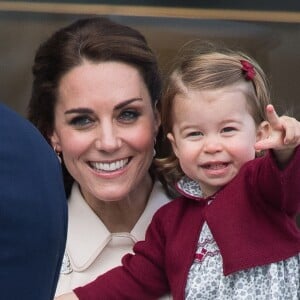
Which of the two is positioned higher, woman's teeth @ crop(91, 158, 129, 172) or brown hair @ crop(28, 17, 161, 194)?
brown hair @ crop(28, 17, 161, 194)

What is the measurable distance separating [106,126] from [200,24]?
2.33 ft

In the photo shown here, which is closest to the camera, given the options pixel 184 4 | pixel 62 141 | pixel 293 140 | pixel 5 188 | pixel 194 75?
pixel 5 188

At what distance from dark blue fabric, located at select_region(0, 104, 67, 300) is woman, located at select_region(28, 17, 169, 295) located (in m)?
0.99

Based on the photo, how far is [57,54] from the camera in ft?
7.23

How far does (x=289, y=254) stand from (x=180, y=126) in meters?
0.38

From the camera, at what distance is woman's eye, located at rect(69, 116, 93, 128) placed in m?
2.11

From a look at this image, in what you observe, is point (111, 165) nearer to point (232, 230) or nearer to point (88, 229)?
point (88, 229)

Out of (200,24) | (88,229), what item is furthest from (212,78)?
(200,24)

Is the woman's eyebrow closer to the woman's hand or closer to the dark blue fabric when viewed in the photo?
the woman's hand

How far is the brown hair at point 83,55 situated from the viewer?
2.15 m

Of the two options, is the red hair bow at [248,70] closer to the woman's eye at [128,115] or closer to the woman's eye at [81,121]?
the woman's eye at [128,115]

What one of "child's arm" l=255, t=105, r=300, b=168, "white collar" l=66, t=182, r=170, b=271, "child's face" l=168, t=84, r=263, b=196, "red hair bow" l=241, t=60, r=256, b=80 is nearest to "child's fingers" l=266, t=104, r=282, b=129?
"child's arm" l=255, t=105, r=300, b=168

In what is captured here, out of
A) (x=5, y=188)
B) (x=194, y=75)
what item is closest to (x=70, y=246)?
(x=194, y=75)

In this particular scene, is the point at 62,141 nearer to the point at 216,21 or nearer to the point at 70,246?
the point at 70,246
